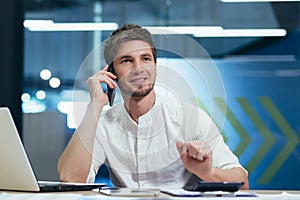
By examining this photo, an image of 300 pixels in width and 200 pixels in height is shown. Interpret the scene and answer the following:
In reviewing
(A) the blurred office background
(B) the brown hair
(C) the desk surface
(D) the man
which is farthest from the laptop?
(A) the blurred office background

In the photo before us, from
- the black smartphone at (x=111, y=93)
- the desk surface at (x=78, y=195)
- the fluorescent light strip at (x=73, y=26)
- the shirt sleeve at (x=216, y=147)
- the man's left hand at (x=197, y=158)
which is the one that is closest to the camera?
the desk surface at (x=78, y=195)

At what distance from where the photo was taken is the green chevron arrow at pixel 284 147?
4133 millimetres

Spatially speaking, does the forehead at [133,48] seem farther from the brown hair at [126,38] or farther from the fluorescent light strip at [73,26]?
the fluorescent light strip at [73,26]

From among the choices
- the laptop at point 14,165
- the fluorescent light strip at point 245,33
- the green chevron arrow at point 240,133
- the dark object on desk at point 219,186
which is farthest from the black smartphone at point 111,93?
the fluorescent light strip at point 245,33

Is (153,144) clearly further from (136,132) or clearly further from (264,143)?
(264,143)

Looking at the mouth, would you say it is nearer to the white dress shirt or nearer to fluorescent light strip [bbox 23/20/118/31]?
the white dress shirt

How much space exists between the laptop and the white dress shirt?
1.49ft

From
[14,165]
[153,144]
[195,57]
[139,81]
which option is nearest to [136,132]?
[153,144]

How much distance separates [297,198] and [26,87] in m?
3.02

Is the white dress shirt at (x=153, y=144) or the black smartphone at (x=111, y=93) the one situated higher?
the black smartphone at (x=111, y=93)

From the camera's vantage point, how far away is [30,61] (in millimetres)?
4320

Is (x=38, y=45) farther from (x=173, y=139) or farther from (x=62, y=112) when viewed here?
(x=173, y=139)

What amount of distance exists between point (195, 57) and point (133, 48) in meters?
1.94

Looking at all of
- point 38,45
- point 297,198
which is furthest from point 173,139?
point 38,45
